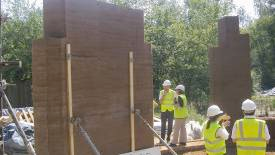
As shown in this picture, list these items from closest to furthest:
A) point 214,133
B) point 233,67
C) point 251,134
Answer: point 251,134 < point 214,133 < point 233,67

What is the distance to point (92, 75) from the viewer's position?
6.95 meters

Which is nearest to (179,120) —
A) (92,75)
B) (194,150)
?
(194,150)

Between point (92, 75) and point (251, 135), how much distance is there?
2520 mm

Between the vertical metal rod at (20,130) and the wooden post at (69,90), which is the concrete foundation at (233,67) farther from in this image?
the vertical metal rod at (20,130)

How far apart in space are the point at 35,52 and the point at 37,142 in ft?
3.90

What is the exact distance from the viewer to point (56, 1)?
6.52 metres

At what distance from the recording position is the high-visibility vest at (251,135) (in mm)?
7105

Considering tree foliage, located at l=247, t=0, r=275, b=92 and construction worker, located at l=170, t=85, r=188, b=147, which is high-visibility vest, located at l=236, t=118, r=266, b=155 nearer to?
construction worker, located at l=170, t=85, r=188, b=147

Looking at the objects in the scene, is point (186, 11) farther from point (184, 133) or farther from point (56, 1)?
point (56, 1)

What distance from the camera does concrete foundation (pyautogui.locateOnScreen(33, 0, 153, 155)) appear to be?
6.31 m

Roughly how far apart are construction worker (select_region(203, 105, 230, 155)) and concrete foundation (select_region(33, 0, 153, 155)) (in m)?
1.10

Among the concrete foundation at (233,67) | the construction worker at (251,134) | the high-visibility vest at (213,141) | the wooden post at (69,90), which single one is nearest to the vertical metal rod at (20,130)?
the wooden post at (69,90)

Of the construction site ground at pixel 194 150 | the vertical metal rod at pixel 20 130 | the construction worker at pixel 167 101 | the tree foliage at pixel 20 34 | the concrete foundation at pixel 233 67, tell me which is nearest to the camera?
the vertical metal rod at pixel 20 130

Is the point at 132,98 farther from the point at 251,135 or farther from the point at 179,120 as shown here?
the point at 179,120
